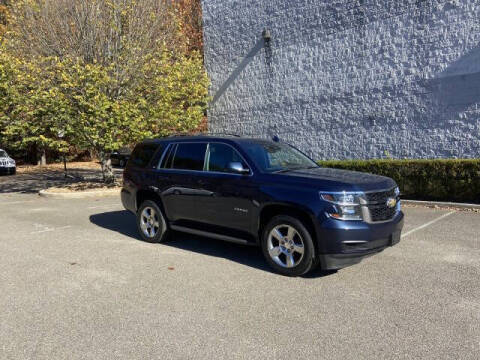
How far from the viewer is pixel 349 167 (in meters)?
12.1

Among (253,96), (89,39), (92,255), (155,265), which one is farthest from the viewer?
(253,96)

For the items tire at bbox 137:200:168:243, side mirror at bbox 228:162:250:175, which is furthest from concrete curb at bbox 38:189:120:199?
side mirror at bbox 228:162:250:175

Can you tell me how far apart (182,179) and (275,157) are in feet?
5.05

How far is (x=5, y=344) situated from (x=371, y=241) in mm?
3903

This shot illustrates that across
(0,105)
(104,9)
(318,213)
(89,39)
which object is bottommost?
(318,213)

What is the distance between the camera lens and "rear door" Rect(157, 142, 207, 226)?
6242 millimetres

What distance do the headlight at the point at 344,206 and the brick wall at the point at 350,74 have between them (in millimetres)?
9208

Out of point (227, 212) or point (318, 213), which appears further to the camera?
point (227, 212)

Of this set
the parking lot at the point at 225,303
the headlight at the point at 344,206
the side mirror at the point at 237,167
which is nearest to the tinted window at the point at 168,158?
the parking lot at the point at 225,303

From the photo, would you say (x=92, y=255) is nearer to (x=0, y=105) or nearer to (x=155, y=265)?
(x=155, y=265)

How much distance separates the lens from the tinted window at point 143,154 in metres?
7.21

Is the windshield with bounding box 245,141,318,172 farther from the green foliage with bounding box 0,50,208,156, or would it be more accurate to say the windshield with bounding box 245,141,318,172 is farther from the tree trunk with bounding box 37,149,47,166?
the tree trunk with bounding box 37,149,47,166

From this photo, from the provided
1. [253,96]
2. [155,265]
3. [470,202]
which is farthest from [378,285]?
[253,96]

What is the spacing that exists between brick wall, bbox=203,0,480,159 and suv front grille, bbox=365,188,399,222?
28.4ft
